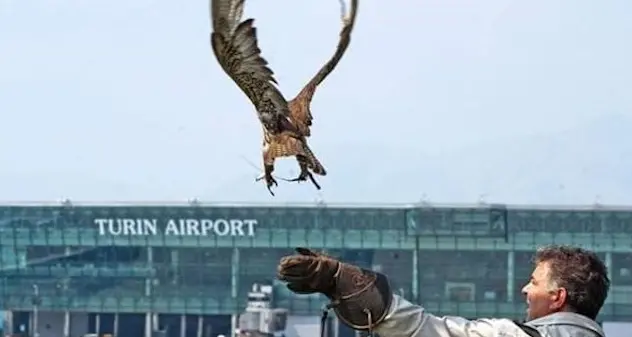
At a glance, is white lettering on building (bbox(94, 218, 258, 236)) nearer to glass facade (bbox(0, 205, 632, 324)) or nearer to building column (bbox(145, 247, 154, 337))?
glass facade (bbox(0, 205, 632, 324))

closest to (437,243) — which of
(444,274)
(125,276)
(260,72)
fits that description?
(444,274)

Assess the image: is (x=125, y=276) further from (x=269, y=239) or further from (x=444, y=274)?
(x=444, y=274)

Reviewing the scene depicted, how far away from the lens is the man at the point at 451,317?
4.59 m

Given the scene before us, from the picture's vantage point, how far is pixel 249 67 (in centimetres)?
500

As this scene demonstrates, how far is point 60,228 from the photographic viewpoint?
83438 mm

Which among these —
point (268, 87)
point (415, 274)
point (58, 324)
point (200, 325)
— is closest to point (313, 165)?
point (268, 87)

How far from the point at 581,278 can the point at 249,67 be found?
885 mm

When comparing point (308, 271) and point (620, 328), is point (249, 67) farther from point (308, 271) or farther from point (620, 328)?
point (620, 328)

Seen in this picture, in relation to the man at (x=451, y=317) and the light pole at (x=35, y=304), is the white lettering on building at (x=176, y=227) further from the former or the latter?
the man at (x=451, y=317)

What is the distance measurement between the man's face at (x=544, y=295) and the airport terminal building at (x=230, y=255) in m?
72.0

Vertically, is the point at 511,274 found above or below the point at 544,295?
below

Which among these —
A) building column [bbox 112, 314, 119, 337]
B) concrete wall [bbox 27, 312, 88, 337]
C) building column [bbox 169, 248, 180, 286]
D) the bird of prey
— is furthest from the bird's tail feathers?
building column [bbox 169, 248, 180, 286]

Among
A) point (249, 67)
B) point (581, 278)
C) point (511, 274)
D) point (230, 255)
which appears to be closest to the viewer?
point (581, 278)

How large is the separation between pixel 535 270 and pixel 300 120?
2.05 ft
